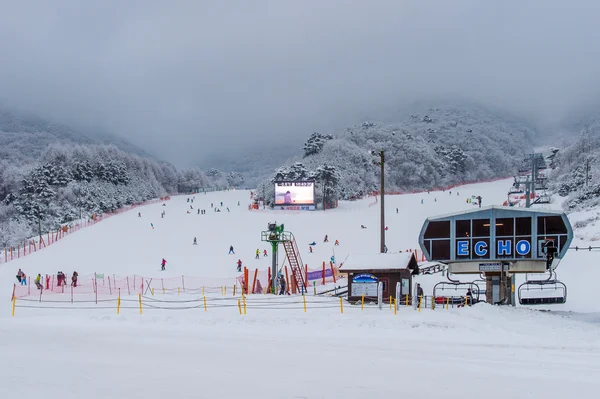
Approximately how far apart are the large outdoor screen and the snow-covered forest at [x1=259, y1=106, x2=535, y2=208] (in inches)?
263

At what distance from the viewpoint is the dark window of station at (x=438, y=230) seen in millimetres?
30875

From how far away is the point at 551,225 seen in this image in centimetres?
2897

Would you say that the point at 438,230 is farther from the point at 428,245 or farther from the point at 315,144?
the point at 315,144

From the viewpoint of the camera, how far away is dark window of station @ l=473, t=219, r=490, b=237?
98.6 feet

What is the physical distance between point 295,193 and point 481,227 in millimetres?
62969

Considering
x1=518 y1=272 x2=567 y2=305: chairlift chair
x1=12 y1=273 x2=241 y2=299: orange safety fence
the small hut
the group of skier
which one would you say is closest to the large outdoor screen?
x1=12 y1=273 x2=241 y2=299: orange safety fence

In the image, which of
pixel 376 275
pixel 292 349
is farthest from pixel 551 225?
pixel 292 349

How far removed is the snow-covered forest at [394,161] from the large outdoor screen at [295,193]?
21.9 ft

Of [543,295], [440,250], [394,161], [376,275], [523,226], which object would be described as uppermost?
[394,161]

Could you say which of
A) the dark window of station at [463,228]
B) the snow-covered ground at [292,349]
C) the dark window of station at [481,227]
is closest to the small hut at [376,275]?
the snow-covered ground at [292,349]

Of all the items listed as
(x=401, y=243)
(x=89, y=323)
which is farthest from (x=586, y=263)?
(x=89, y=323)

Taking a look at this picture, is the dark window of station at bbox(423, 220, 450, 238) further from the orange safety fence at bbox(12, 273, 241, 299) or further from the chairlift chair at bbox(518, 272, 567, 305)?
the orange safety fence at bbox(12, 273, 241, 299)

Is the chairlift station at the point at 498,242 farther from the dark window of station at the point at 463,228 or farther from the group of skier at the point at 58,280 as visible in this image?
the group of skier at the point at 58,280

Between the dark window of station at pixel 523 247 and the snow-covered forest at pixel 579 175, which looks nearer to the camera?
the dark window of station at pixel 523 247
